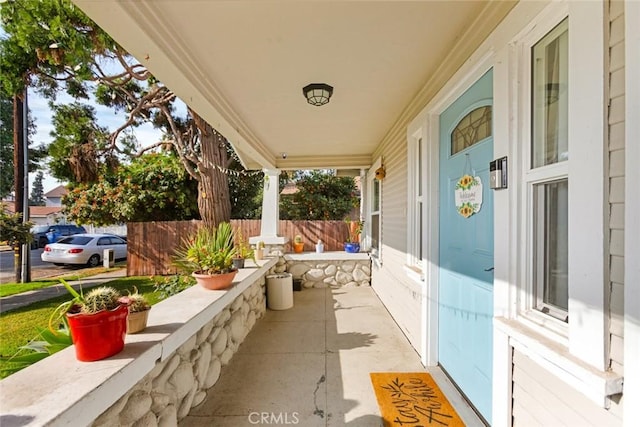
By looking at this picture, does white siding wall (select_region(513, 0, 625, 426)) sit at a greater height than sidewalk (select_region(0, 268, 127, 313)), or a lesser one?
greater

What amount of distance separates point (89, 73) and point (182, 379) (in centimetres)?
542

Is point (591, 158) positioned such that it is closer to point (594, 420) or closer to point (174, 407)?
point (594, 420)

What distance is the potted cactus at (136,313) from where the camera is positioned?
1.53m

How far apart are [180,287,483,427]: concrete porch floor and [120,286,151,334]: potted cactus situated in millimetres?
933

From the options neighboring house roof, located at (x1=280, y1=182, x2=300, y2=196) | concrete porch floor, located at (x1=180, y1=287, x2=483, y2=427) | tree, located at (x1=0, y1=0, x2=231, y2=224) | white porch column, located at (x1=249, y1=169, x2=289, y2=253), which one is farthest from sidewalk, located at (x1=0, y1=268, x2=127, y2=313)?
neighboring house roof, located at (x1=280, y1=182, x2=300, y2=196)

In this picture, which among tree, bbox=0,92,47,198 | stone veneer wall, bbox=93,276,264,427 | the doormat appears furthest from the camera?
tree, bbox=0,92,47,198

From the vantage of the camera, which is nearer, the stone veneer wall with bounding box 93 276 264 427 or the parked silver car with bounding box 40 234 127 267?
the stone veneer wall with bounding box 93 276 264 427

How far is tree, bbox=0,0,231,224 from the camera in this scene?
3949 mm

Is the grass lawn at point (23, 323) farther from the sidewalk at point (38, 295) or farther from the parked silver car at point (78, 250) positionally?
the parked silver car at point (78, 250)

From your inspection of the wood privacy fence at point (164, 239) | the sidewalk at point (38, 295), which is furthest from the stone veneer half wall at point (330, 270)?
the sidewalk at point (38, 295)

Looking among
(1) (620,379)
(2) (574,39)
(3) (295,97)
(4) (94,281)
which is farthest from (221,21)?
(4) (94,281)

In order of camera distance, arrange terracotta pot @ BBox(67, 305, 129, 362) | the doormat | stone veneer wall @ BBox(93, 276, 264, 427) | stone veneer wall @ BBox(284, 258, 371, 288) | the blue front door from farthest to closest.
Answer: stone veneer wall @ BBox(284, 258, 371, 288) < the doormat < the blue front door < stone veneer wall @ BBox(93, 276, 264, 427) < terracotta pot @ BBox(67, 305, 129, 362)

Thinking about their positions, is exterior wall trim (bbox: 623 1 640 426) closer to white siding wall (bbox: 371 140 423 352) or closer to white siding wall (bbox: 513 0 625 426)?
white siding wall (bbox: 513 0 625 426)

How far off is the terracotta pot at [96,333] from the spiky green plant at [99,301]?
32 millimetres
